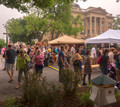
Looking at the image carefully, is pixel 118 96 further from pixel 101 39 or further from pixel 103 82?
pixel 101 39

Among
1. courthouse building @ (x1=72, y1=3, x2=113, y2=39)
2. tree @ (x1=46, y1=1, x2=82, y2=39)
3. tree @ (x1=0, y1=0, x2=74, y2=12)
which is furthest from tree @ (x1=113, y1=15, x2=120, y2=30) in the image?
tree @ (x1=0, y1=0, x2=74, y2=12)

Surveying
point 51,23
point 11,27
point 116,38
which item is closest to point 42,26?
point 51,23

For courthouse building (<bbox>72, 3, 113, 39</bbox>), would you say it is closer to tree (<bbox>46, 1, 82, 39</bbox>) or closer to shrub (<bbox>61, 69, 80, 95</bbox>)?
tree (<bbox>46, 1, 82, 39</bbox>)

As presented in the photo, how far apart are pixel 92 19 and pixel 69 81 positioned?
57241 millimetres

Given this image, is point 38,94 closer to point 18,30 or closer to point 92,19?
point 18,30

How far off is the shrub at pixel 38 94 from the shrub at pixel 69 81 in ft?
2.24

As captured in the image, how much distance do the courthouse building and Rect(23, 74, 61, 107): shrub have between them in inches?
2024

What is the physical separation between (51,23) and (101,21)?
37.6 m

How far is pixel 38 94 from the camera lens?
316 cm

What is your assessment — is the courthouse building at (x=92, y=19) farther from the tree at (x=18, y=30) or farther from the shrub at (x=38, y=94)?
the shrub at (x=38, y=94)

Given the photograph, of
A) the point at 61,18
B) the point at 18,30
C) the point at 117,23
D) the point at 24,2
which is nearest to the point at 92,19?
the point at 117,23

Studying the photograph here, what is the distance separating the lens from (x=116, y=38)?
9.50m

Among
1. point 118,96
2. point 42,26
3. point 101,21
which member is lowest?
point 118,96

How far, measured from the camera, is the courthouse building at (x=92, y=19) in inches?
2147
